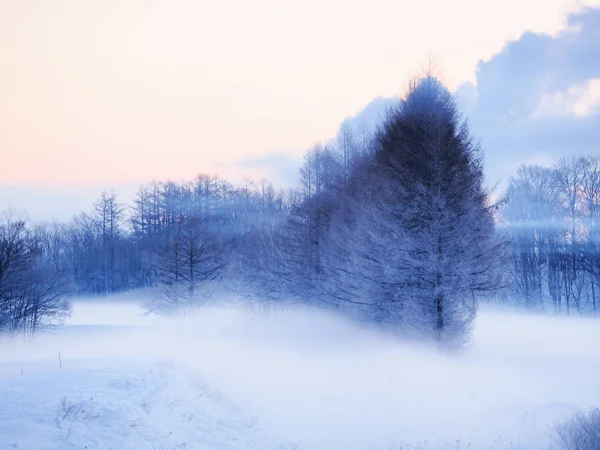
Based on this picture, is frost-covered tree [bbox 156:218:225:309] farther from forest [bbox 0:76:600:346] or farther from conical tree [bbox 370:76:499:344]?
conical tree [bbox 370:76:499:344]

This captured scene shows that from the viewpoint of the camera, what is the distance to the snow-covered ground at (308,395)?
29.1 feet

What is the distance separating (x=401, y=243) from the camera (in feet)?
53.7

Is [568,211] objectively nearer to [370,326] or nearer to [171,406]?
[370,326]

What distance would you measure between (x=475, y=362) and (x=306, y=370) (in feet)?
21.2

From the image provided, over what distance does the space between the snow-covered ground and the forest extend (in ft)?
6.96

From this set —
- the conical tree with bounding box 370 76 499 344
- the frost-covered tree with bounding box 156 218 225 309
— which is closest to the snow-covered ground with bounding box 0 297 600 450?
the conical tree with bounding box 370 76 499 344

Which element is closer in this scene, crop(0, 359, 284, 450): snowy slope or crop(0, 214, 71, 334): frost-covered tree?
crop(0, 359, 284, 450): snowy slope

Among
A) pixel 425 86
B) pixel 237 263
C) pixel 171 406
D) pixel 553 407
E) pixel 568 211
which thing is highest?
pixel 425 86

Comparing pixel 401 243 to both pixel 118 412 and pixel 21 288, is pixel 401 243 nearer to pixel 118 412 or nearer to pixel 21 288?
pixel 118 412

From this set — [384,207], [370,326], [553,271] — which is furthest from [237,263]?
[553,271]

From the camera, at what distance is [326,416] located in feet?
42.5

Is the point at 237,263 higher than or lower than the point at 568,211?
lower

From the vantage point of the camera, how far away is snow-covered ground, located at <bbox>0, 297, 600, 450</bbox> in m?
8.88

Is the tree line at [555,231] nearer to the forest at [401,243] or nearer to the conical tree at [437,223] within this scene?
the forest at [401,243]
